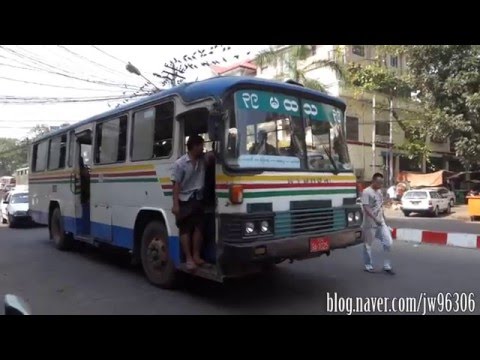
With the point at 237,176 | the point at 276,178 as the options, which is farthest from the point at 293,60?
the point at 237,176

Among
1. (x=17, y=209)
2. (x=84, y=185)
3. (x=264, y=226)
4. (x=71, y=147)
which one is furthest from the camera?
(x=17, y=209)

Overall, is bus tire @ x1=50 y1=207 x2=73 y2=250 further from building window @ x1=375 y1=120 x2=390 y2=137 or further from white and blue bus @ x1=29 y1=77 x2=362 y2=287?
building window @ x1=375 y1=120 x2=390 y2=137

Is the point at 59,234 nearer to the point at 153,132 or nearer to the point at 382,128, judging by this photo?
the point at 153,132

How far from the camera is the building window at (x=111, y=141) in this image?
299 inches

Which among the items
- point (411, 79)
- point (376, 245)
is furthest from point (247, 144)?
point (411, 79)

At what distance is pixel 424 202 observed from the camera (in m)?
22.6

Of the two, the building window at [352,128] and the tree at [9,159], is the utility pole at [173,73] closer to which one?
the building window at [352,128]

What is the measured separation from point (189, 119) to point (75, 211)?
4478 mm

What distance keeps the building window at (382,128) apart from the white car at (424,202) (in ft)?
26.5

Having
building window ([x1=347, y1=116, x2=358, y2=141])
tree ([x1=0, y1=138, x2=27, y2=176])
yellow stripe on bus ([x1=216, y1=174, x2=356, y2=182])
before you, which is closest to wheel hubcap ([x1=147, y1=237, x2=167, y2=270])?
yellow stripe on bus ([x1=216, y1=174, x2=356, y2=182])

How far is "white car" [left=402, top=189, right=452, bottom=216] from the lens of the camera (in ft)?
74.1

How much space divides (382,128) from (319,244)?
2727cm

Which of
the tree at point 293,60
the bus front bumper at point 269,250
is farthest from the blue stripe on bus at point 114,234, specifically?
the tree at point 293,60
